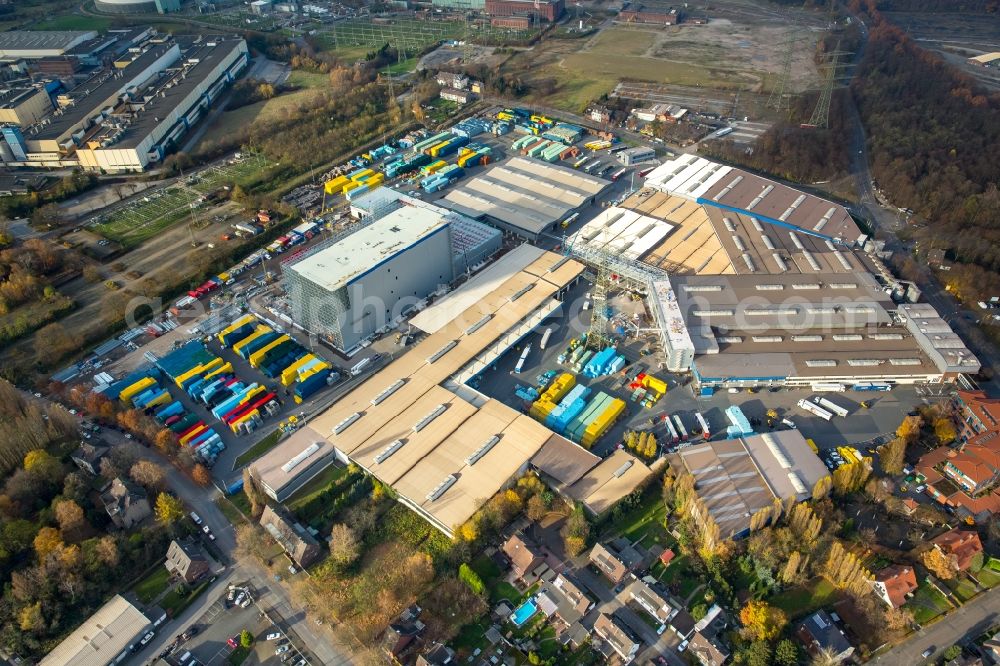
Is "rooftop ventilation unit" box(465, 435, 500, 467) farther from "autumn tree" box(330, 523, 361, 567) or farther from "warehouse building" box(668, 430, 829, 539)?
"warehouse building" box(668, 430, 829, 539)

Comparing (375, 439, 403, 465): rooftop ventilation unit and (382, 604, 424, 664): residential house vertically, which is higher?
(375, 439, 403, 465): rooftop ventilation unit

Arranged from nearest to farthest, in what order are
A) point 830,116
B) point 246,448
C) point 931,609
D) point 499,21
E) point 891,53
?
1. point 931,609
2. point 246,448
3. point 830,116
4. point 891,53
5. point 499,21

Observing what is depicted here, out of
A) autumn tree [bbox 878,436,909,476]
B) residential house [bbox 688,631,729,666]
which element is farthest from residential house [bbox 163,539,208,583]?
autumn tree [bbox 878,436,909,476]

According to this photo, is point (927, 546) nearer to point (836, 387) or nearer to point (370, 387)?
point (836, 387)

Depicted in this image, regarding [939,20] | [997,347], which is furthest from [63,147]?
[939,20]

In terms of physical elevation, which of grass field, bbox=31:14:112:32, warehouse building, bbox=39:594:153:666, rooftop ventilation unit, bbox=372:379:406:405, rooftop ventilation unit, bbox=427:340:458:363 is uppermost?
grass field, bbox=31:14:112:32

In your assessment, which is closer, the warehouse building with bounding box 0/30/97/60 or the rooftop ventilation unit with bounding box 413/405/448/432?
the rooftop ventilation unit with bounding box 413/405/448/432
